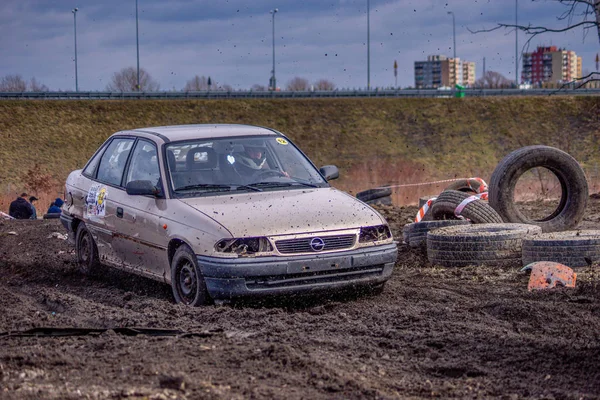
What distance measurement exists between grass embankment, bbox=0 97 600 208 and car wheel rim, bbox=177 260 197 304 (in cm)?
5040

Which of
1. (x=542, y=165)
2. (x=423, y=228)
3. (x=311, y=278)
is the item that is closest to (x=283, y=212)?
(x=311, y=278)

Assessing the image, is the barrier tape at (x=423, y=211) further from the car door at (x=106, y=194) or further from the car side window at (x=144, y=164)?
the car side window at (x=144, y=164)

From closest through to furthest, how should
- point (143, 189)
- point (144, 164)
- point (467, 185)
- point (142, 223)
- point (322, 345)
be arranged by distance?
point (322, 345)
point (143, 189)
point (142, 223)
point (144, 164)
point (467, 185)

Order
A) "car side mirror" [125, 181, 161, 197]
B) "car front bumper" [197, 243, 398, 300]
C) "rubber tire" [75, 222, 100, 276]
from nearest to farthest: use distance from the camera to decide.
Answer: "car front bumper" [197, 243, 398, 300] < "car side mirror" [125, 181, 161, 197] < "rubber tire" [75, 222, 100, 276]

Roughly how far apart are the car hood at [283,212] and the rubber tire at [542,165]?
484 centimetres

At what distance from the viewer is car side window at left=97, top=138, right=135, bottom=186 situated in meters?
9.75

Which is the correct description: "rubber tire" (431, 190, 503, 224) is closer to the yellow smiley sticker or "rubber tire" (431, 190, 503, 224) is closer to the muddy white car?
the muddy white car

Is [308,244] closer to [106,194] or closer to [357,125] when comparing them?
[106,194]

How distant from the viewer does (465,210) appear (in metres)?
12.1

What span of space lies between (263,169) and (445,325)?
2891 millimetres

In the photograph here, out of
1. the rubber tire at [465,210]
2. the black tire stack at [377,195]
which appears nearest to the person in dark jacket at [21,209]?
the black tire stack at [377,195]

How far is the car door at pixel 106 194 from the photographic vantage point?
31.4 ft

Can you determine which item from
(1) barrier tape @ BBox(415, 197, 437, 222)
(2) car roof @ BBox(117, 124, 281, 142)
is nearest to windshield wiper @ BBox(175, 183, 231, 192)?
(2) car roof @ BBox(117, 124, 281, 142)

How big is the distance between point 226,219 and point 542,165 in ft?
21.8
